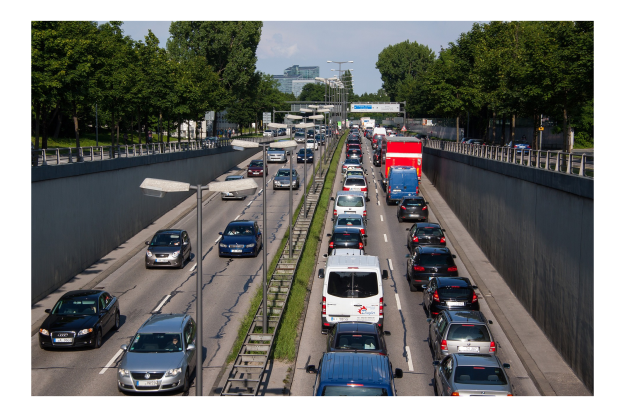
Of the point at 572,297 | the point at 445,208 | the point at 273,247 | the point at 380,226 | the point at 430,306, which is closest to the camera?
the point at 572,297

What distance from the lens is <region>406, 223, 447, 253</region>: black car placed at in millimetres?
31031

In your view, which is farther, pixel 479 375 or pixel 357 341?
pixel 357 341

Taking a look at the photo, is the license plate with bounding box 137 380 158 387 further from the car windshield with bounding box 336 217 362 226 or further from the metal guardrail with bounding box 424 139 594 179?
the car windshield with bounding box 336 217 362 226

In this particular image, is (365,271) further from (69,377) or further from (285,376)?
(69,377)

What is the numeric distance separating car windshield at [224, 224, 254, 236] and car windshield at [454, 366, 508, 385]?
18975 mm

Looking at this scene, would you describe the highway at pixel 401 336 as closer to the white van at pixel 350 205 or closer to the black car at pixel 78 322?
the white van at pixel 350 205

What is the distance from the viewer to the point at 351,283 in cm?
2028

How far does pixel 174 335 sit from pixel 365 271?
646 centimetres

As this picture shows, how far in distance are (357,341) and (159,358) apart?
5.17 m

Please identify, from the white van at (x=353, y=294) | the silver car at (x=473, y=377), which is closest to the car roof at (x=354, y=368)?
the silver car at (x=473, y=377)

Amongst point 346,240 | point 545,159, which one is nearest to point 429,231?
point 346,240

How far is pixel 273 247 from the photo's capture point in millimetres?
33750

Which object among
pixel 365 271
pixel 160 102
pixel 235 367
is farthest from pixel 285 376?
pixel 160 102

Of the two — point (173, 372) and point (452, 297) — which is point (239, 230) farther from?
point (173, 372)
